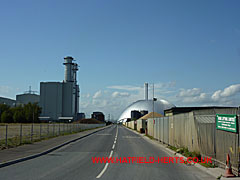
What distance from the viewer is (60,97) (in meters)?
105

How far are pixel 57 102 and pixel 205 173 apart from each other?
327 ft

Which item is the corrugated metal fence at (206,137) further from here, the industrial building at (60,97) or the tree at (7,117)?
the tree at (7,117)

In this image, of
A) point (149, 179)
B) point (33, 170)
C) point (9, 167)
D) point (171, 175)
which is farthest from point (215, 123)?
point (9, 167)

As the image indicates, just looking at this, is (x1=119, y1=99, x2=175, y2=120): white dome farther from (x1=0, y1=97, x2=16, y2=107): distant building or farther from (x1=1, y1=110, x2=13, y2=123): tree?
(x1=1, y1=110, x2=13, y2=123): tree

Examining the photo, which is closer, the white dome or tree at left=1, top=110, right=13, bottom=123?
tree at left=1, top=110, right=13, bottom=123

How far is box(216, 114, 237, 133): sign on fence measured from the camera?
9.46 meters

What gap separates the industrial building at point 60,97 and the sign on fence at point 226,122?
9537 cm

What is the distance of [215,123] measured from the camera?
37.2ft

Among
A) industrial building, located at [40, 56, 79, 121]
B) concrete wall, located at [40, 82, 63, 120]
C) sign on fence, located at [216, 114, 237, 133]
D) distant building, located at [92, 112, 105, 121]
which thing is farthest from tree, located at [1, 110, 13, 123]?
sign on fence, located at [216, 114, 237, 133]

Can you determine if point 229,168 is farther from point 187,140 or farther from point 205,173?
point 187,140

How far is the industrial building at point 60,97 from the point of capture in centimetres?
10419

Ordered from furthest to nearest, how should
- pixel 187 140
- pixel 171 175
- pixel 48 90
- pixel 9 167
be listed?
pixel 48 90 → pixel 187 140 → pixel 9 167 → pixel 171 175

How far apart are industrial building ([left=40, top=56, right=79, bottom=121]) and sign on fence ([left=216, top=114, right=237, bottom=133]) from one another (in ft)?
313

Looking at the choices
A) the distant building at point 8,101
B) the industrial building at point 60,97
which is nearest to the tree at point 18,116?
the industrial building at point 60,97
